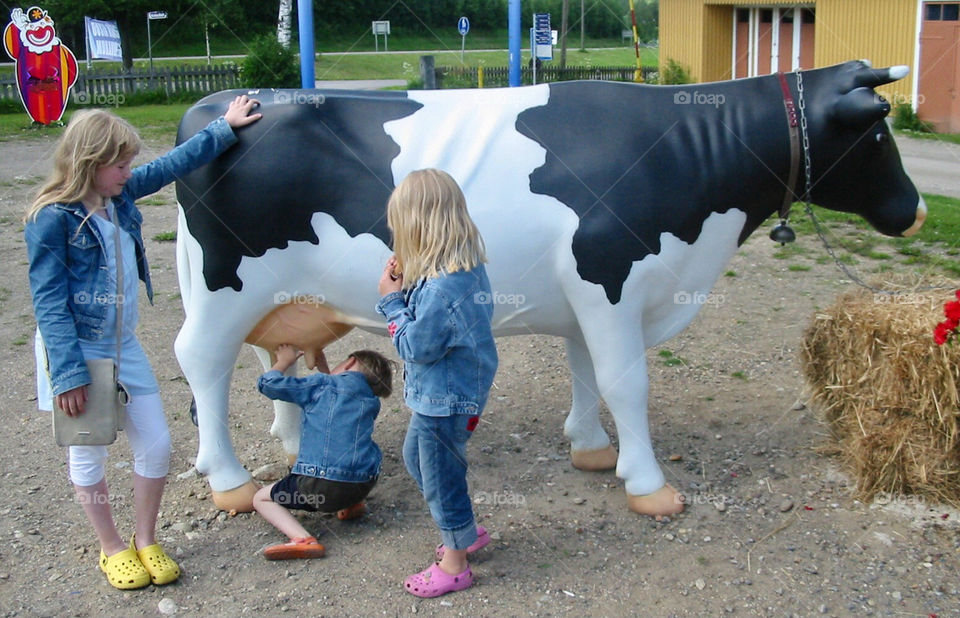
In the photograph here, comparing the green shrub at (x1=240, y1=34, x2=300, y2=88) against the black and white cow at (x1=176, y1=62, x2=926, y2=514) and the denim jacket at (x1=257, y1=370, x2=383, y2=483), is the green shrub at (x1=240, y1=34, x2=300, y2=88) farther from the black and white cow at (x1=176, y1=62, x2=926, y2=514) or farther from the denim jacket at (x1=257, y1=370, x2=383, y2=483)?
the denim jacket at (x1=257, y1=370, x2=383, y2=483)

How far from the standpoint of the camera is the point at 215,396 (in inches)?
147

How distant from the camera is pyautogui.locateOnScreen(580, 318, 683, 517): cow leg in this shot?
11.6ft

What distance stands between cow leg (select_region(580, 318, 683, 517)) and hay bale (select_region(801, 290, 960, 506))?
809 millimetres

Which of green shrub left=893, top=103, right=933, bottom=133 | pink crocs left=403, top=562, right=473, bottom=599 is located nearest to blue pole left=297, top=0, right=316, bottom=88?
pink crocs left=403, top=562, right=473, bottom=599

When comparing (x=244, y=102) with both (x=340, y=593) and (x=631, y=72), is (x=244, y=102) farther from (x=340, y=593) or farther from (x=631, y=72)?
(x=631, y=72)

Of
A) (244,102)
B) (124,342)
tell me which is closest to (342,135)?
(244,102)

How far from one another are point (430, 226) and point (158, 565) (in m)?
1.58

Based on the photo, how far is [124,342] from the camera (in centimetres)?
318

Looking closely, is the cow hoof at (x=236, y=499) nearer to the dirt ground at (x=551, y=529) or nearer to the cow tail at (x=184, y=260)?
the dirt ground at (x=551, y=529)

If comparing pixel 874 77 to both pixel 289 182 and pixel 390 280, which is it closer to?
pixel 390 280

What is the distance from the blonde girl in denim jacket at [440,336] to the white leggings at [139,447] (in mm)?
855

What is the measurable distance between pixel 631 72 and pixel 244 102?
21.5 m

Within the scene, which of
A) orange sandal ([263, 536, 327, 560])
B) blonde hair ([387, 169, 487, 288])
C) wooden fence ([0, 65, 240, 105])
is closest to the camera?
blonde hair ([387, 169, 487, 288])

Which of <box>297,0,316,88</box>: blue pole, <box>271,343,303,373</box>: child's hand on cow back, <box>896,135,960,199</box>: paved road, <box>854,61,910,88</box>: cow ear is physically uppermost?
<box>297,0,316,88</box>: blue pole
